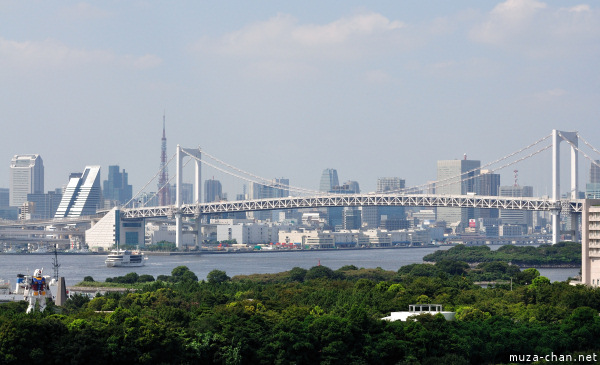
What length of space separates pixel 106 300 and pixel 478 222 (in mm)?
127662

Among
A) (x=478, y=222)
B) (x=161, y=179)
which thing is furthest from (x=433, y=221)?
(x=161, y=179)

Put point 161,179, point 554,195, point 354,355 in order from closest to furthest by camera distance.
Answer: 1. point 354,355
2. point 554,195
3. point 161,179

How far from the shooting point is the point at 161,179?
140250 mm

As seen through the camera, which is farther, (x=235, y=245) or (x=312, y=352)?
(x=235, y=245)

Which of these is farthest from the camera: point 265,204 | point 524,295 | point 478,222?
point 478,222

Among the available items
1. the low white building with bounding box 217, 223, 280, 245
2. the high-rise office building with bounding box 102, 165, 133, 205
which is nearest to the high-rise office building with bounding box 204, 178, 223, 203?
the high-rise office building with bounding box 102, 165, 133, 205

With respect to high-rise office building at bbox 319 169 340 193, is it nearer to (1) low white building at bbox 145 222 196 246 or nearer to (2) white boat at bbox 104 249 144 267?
(1) low white building at bbox 145 222 196 246

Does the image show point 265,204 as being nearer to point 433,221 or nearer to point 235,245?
point 235,245

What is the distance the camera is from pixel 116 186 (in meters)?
175

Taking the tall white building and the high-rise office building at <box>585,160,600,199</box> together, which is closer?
the tall white building

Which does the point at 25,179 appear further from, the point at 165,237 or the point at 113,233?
the point at 113,233

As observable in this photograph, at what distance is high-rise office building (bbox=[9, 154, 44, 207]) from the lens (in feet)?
509

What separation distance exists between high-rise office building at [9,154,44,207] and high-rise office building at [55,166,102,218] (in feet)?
56.8

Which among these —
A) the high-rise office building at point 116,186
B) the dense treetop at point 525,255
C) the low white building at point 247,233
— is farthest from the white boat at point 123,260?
the high-rise office building at point 116,186
